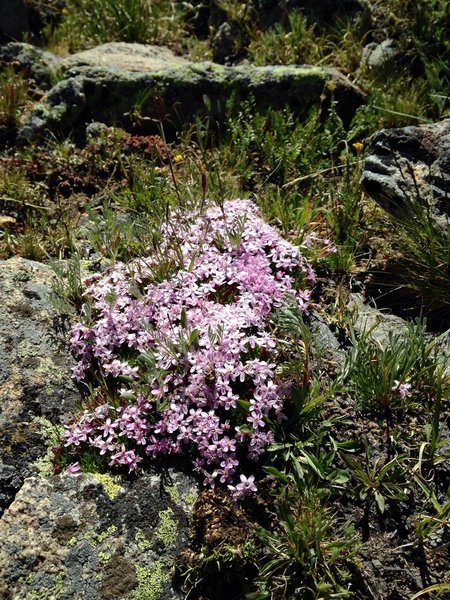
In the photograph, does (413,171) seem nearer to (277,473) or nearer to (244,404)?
(244,404)

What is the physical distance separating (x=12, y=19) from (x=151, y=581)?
7732mm

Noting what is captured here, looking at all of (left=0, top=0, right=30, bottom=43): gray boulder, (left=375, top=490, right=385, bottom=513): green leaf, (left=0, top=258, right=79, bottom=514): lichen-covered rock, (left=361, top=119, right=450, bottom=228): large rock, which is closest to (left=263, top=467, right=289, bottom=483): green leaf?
(left=375, top=490, right=385, bottom=513): green leaf

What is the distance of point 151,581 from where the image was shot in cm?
341

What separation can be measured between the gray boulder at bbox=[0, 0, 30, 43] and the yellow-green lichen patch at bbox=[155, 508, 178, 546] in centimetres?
704

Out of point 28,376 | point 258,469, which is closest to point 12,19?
point 28,376

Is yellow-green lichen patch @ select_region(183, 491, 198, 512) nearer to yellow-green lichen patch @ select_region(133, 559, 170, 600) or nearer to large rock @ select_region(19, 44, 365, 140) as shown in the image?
yellow-green lichen patch @ select_region(133, 559, 170, 600)

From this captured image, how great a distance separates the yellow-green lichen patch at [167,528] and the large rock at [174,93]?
4.27 metres

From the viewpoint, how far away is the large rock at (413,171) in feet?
16.2

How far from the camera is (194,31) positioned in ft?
28.7

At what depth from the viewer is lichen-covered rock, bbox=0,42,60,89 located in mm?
7328

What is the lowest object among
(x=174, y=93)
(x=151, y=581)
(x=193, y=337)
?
(x=151, y=581)

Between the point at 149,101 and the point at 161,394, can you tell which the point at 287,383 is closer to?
the point at 161,394

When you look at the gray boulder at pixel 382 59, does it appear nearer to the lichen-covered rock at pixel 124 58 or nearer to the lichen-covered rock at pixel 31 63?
the lichen-covered rock at pixel 124 58

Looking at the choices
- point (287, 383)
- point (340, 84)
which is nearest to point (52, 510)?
point (287, 383)
